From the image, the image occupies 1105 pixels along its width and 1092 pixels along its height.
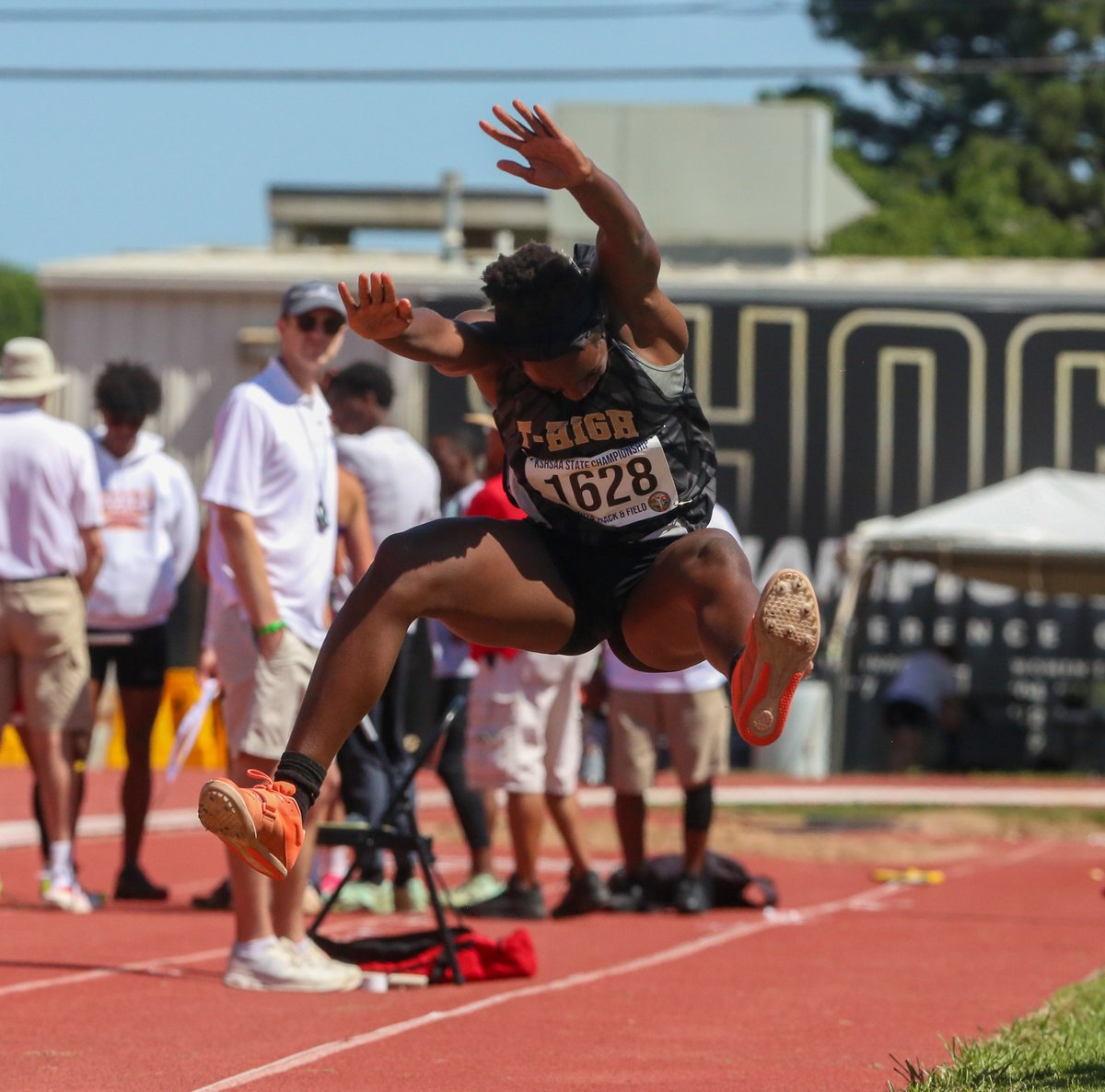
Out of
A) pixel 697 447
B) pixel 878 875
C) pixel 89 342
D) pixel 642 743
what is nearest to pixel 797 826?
pixel 878 875

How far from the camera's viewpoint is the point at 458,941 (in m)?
7.49


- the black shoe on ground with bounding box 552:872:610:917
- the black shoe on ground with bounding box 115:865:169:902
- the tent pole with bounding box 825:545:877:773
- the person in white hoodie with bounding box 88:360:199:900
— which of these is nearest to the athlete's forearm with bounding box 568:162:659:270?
the black shoe on ground with bounding box 552:872:610:917

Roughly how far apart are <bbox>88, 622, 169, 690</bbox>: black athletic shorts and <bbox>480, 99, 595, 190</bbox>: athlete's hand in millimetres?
5546

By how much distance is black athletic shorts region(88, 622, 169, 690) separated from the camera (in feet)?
→ 32.8

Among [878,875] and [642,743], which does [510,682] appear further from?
[878,875]

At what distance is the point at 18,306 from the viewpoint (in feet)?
193

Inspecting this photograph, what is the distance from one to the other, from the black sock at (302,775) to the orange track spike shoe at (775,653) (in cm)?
107

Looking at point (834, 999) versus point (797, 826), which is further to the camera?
point (797, 826)

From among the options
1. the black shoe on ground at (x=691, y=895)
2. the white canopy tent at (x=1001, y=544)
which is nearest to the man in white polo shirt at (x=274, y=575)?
the black shoe on ground at (x=691, y=895)

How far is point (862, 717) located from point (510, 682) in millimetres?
12834

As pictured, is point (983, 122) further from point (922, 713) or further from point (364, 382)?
point (364, 382)

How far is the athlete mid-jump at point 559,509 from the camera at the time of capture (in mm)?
4934

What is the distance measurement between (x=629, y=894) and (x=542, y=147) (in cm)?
558

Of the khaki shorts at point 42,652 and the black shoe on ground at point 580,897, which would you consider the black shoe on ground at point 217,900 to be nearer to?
the khaki shorts at point 42,652
